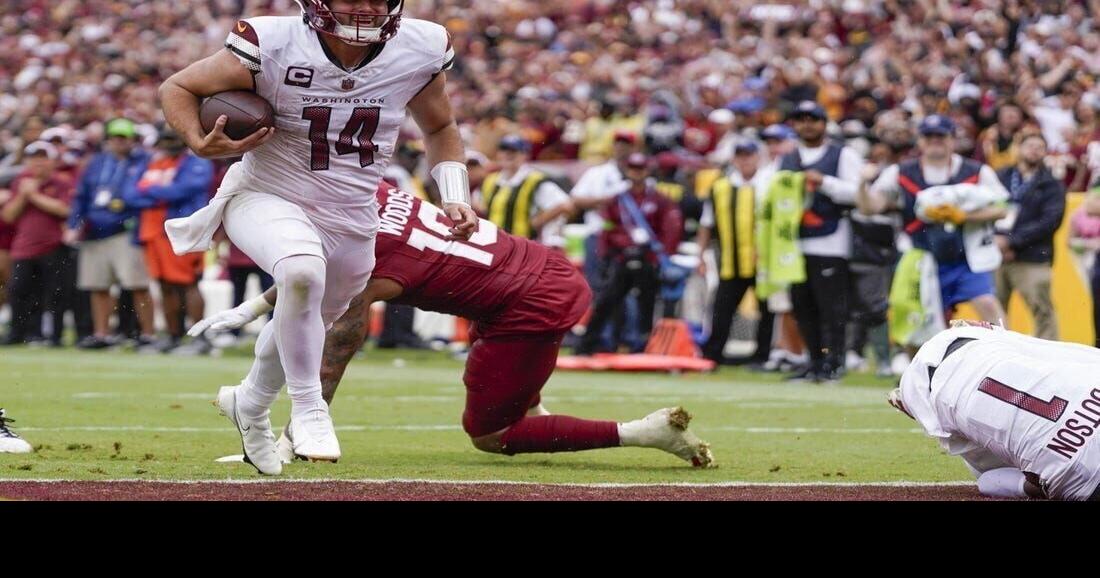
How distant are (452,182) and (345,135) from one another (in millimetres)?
497

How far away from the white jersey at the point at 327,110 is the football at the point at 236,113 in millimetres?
120

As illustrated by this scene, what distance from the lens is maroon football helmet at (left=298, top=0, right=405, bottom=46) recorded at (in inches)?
225

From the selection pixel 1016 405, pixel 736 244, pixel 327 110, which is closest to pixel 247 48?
pixel 327 110

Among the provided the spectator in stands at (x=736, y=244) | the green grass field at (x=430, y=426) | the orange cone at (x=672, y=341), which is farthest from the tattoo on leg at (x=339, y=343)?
the orange cone at (x=672, y=341)

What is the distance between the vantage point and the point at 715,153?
54.0 ft

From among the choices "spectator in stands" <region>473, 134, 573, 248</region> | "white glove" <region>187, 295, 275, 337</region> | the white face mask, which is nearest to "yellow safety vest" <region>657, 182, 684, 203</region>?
"spectator in stands" <region>473, 134, 573, 248</region>

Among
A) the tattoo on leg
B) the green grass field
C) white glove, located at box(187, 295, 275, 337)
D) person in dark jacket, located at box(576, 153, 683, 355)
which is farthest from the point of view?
person in dark jacket, located at box(576, 153, 683, 355)

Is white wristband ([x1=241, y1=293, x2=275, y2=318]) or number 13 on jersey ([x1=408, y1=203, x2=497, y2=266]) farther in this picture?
number 13 on jersey ([x1=408, y1=203, x2=497, y2=266])

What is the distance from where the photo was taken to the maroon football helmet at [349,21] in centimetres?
573

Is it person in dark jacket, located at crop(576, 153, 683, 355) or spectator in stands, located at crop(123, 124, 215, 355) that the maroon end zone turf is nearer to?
person in dark jacket, located at crop(576, 153, 683, 355)

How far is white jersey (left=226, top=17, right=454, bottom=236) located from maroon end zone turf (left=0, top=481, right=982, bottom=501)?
983 millimetres

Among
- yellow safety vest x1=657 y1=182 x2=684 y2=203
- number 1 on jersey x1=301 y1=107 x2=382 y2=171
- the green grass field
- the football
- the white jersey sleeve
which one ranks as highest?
the white jersey sleeve

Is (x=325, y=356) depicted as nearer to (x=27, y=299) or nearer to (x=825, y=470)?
(x=825, y=470)

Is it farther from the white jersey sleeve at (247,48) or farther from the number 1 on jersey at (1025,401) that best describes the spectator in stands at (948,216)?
the white jersey sleeve at (247,48)
